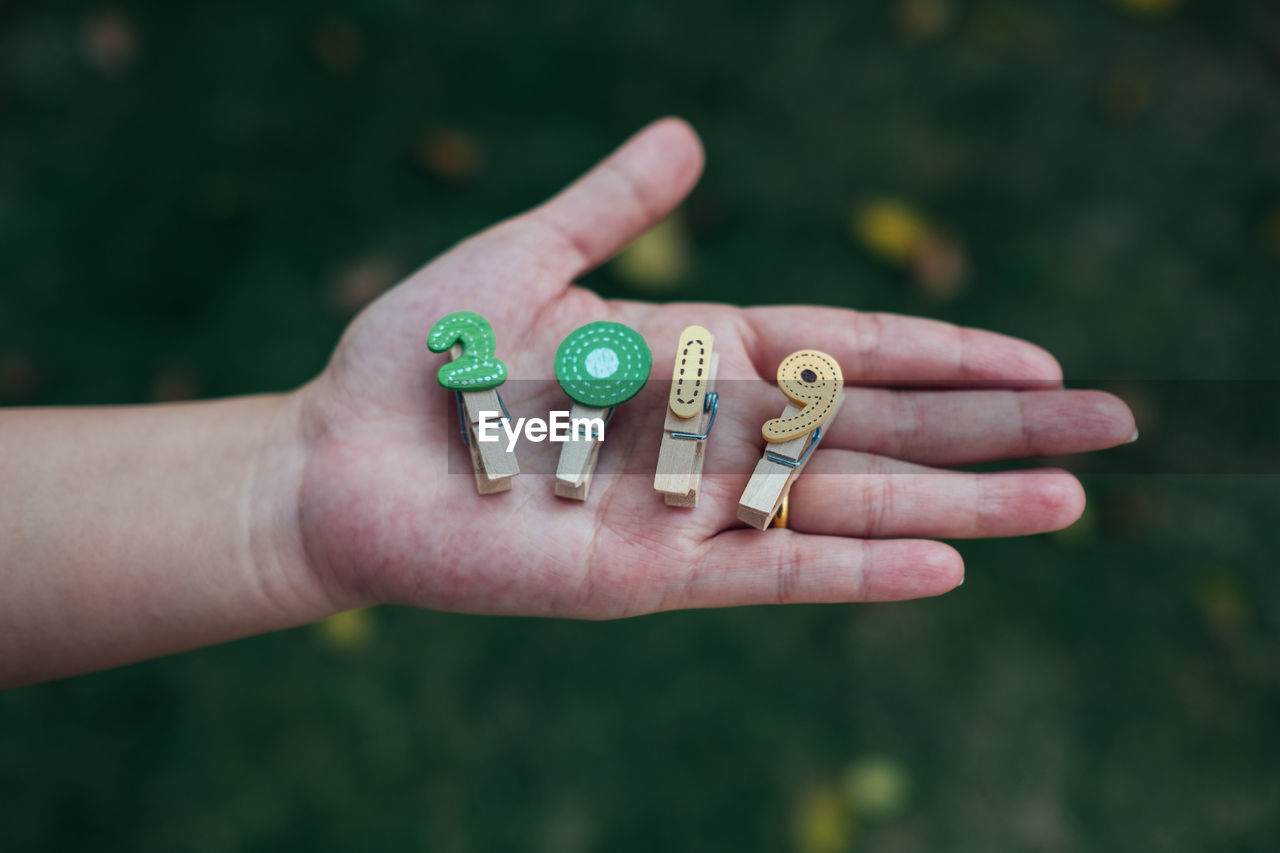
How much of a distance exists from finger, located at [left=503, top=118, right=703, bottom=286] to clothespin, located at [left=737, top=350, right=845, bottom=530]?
2.60 ft

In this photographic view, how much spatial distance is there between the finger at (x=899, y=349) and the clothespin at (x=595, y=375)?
0.45 m

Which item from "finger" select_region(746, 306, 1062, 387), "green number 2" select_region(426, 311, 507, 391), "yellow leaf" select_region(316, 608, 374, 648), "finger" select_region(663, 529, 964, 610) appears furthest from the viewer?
"yellow leaf" select_region(316, 608, 374, 648)

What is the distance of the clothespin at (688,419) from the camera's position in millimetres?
2803

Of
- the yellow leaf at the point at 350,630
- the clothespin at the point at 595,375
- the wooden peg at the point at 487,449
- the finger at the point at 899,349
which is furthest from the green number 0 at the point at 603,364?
the yellow leaf at the point at 350,630

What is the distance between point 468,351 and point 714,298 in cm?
161

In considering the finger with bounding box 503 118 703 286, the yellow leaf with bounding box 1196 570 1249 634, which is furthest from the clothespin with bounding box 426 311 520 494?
the yellow leaf with bounding box 1196 570 1249 634

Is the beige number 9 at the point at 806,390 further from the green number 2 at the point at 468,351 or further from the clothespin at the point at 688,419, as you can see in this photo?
the green number 2 at the point at 468,351

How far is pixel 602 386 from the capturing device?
2990mm

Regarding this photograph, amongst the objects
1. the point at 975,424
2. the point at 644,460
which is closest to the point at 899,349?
the point at 975,424

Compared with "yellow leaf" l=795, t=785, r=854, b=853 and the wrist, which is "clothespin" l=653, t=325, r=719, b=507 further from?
"yellow leaf" l=795, t=785, r=854, b=853

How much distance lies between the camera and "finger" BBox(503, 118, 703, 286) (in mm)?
3303

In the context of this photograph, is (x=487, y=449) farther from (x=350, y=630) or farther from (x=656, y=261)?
(x=656, y=261)

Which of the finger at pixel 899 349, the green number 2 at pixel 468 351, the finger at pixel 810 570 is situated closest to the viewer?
the finger at pixel 810 570

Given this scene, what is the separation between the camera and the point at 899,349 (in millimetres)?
3115
